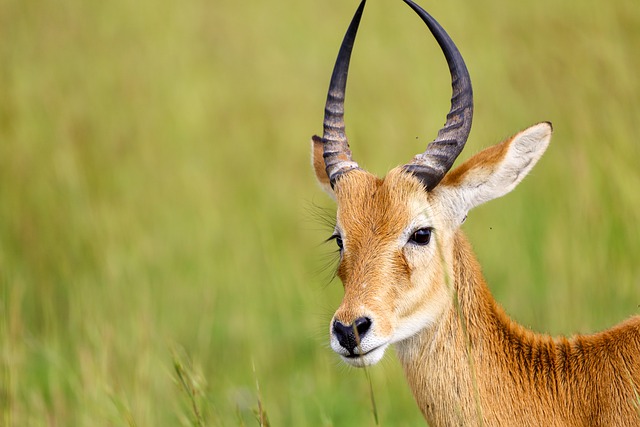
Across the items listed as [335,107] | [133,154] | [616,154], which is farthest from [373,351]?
[133,154]

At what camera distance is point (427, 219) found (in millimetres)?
4984

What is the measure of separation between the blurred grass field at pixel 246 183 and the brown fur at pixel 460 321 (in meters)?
1.66

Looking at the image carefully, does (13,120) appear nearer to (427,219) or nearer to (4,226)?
(4,226)

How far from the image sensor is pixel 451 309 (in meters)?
5.01

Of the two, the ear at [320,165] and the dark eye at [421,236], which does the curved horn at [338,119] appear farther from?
the dark eye at [421,236]

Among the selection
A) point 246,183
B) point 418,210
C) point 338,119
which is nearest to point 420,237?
point 418,210

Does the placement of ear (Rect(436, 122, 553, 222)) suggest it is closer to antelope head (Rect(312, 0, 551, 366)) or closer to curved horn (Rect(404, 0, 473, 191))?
antelope head (Rect(312, 0, 551, 366))

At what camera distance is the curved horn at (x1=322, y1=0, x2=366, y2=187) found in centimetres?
523

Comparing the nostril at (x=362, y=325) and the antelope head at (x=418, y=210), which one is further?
the antelope head at (x=418, y=210)

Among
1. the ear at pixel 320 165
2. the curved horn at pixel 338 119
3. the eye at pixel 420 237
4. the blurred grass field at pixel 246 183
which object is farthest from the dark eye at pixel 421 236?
the blurred grass field at pixel 246 183

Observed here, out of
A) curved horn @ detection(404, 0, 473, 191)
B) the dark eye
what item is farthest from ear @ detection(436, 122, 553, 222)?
the dark eye

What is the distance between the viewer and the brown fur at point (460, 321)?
4.63m

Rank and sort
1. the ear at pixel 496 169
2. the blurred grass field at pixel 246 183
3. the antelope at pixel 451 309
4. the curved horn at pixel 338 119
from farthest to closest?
1. the blurred grass field at pixel 246 183
2. the curved horn at pixel 338 119
3. the ear at pixel 496 169
4. the antelope at pixel 451 309

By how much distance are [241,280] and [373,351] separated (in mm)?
5472
